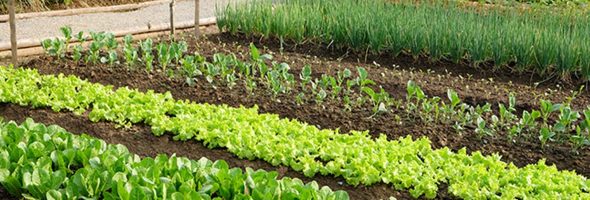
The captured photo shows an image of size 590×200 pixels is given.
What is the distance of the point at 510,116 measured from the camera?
567cm

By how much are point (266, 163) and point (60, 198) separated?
4.71 feet

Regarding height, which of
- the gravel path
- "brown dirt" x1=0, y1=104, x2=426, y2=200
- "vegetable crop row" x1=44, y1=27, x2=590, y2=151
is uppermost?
"vegetable crop row" x1=44, y1=27, x2=590, y2=151

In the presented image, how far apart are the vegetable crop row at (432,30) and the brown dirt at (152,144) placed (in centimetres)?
305

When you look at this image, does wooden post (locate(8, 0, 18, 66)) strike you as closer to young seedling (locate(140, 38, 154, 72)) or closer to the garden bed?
the garden bed

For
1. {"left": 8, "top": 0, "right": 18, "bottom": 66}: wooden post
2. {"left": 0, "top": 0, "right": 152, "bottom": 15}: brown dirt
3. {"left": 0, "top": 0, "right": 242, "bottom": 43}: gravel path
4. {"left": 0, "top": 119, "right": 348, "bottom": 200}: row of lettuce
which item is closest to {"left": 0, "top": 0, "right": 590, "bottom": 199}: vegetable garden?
{"left": 0, "top": 119, "right": 348, "bottom": 200}: row of lettuce

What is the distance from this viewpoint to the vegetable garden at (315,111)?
4.11m

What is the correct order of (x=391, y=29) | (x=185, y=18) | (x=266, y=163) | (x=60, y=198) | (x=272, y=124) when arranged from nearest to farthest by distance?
(x=60, y=198) < (x=266, y=163) < (x=272, y=124) < (x=391, y=29) < (x=185, y=18)

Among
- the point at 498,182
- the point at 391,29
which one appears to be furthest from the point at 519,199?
the point at 391,29

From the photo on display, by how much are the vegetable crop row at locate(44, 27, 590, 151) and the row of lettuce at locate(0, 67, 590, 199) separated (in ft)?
1.56

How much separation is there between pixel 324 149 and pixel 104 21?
5.68 meters

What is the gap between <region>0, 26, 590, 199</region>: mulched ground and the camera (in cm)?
524

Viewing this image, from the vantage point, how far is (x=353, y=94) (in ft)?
21.5

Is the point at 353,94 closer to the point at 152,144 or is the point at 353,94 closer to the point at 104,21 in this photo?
the point at 152,144

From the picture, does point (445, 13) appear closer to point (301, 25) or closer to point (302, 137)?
point (301, 25)
